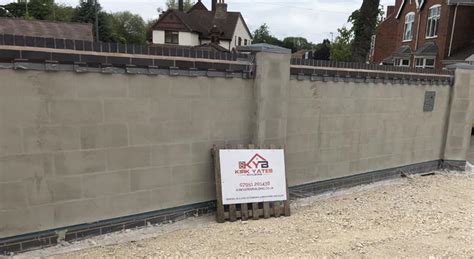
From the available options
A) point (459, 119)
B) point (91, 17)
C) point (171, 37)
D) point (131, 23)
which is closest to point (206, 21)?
point (171, 37)

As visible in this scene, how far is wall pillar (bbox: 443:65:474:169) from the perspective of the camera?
321 inches

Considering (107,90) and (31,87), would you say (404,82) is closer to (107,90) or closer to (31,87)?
(107,90)

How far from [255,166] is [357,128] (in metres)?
2.49

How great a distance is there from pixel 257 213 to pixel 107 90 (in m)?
2.55

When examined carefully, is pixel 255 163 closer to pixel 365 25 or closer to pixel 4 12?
pixel 365 25

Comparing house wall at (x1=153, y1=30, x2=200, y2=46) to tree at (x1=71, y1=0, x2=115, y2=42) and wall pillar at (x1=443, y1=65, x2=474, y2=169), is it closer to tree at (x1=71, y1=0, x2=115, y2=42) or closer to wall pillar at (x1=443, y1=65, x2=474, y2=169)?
tree at (x1=71, y1=0, x2=115, y2=42)

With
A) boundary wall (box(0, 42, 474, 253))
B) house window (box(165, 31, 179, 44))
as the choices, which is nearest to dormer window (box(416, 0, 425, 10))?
boundary wall (box(0, 42, 474, 253))

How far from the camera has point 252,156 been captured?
5270 millimetres

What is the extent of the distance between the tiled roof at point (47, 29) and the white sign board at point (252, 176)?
12.8 metres

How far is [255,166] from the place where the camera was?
5.29m

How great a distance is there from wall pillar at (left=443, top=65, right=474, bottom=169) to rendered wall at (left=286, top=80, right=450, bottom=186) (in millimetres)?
159

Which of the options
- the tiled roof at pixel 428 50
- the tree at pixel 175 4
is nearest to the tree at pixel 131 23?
the tree at pixel 175 4

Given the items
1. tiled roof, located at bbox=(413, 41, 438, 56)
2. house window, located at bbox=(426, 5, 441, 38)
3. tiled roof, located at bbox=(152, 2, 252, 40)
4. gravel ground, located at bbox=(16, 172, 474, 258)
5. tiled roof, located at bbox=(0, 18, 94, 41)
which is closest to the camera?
gravel ground, located at bbox=(16, 172, 474, 258)

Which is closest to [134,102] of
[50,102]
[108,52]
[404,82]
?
[108,52]
